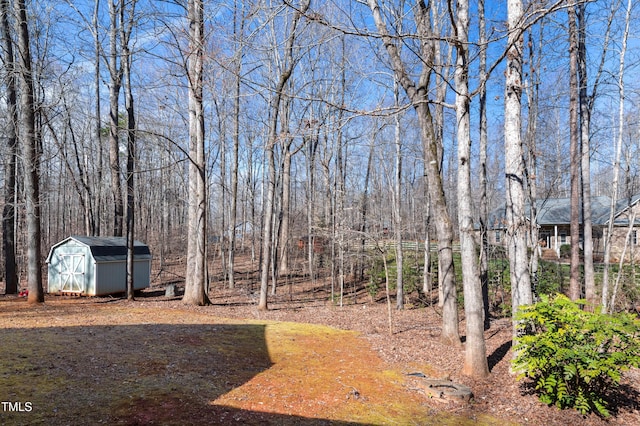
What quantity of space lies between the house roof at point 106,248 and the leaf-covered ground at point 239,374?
4032mm

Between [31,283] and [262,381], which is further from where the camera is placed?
[31,283]

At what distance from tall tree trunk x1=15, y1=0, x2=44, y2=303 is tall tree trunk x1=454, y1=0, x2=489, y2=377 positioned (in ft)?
34.5

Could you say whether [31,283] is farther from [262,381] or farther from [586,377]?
[586,377]

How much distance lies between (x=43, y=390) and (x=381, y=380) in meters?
4.34

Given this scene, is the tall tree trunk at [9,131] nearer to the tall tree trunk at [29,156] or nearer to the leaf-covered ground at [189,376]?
the tall tree trunk at [29,156]

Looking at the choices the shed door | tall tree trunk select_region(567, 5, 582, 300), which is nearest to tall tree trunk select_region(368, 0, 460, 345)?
tall tree trunk select_region(567, 5, 582, 300)

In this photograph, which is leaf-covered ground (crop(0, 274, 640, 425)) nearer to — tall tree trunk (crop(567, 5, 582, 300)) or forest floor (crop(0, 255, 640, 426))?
forest floor (crop(0, 255, 640, 426))

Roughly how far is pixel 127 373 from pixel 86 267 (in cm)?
1009

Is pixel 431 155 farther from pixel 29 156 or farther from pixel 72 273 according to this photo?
pixel 72 273

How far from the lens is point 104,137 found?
2356 cm

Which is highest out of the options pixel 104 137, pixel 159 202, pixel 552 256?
pixel 104 137

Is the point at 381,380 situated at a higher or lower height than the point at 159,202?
lower

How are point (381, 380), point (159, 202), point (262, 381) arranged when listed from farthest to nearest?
point (159, 202) < point (381, 380) < point (262, 381)

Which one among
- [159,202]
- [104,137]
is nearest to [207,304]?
[104,137]
